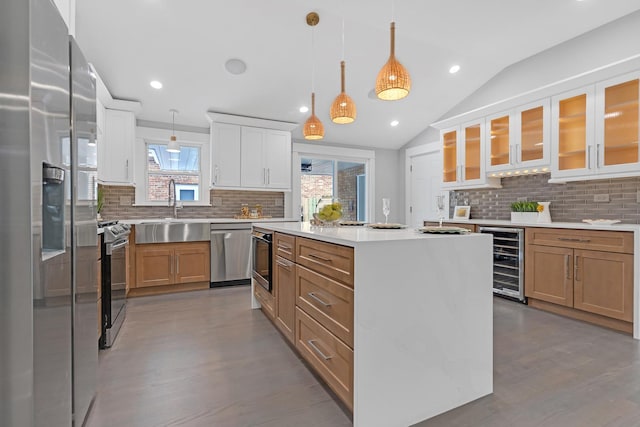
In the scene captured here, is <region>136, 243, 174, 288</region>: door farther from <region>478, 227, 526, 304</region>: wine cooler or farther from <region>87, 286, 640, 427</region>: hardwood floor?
<region>478, 227, 526, 304</region>: wine cooler

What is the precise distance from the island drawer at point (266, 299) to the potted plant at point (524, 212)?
3255 millimetres

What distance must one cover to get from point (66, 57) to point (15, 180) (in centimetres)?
62

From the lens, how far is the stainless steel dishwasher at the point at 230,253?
425cm

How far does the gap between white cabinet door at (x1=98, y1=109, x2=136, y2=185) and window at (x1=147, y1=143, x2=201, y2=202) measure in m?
0.48

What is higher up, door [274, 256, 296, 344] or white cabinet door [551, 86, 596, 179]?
white cabinet door [551, 86, 596, 179]

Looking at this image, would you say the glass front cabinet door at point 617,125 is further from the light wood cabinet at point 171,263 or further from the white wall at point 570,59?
the light wood cabinet at point 171,263

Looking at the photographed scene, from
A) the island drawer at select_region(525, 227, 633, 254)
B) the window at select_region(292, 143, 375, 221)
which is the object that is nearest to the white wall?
the island drawer at select_region(525, 227, 633, 254)

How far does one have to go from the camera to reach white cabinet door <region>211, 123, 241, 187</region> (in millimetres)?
4594

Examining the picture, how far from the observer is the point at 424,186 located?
593 cm

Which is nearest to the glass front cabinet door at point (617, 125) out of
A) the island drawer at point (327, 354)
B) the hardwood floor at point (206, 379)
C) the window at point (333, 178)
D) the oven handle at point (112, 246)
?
the island drawer at point (327, 354)

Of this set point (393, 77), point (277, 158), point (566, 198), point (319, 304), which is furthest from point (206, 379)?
point (566, 198)

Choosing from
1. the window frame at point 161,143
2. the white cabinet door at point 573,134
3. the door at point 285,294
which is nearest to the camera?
the door at point 285,294

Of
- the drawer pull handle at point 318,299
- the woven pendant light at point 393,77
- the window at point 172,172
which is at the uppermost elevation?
the woven pendant light at point 393,77

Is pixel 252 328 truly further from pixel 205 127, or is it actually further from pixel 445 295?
pixel 205 127
